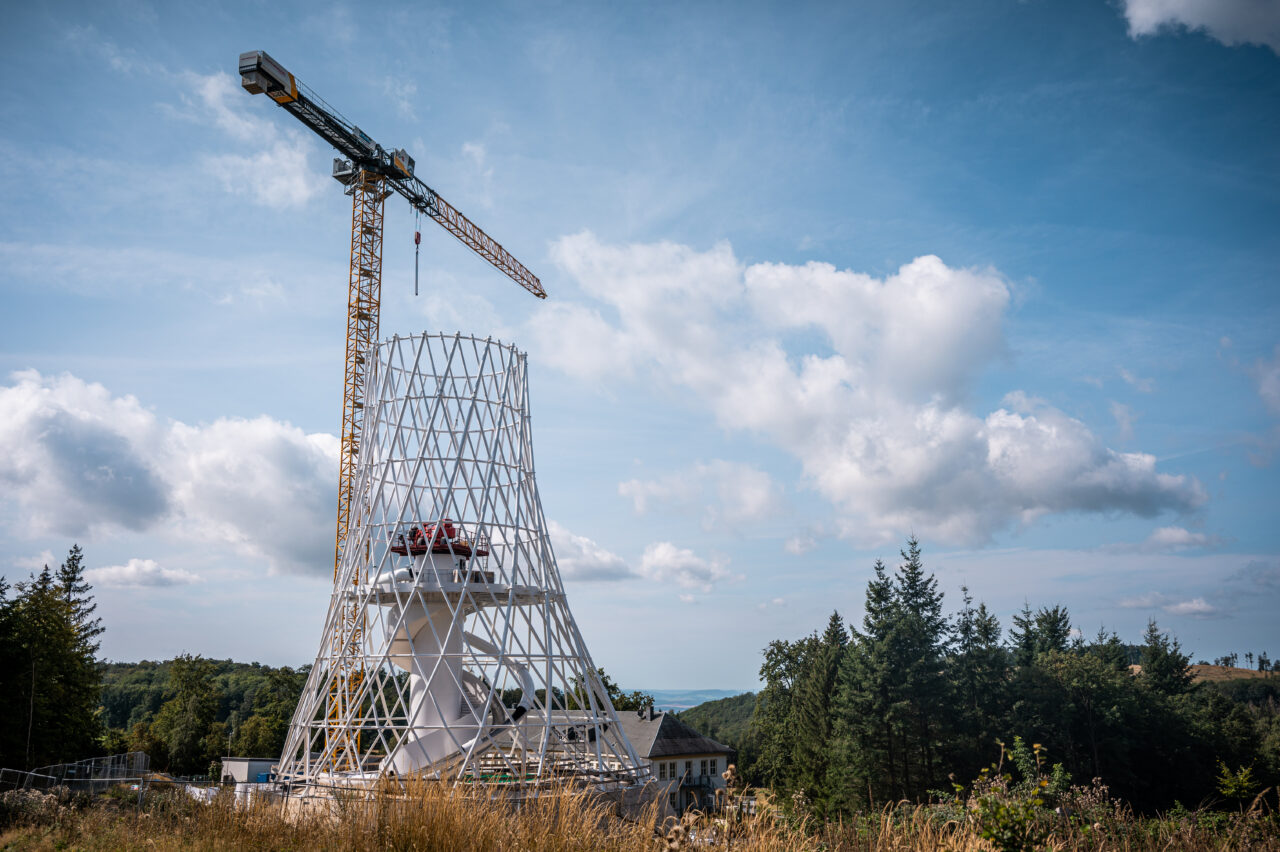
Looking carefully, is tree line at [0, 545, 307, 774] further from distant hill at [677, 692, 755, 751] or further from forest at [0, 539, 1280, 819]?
distant hill at [677, 692, 755, 751]

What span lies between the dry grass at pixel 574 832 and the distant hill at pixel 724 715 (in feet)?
261

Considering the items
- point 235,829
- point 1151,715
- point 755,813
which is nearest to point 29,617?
point 235,829

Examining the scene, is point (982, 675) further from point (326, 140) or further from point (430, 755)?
point (326, 140)

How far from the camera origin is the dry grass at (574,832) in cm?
479

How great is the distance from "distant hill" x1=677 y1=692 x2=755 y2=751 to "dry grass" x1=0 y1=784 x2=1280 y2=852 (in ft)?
261

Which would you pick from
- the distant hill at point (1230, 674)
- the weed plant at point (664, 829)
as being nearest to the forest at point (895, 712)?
the weed plant at point (664, 829)

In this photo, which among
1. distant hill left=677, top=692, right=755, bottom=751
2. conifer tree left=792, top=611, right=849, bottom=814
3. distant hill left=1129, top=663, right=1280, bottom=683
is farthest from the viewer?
distant hill left=1129, top=663, right=1280, bottom=683

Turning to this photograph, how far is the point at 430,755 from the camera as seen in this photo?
56.7 feet

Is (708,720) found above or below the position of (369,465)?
below

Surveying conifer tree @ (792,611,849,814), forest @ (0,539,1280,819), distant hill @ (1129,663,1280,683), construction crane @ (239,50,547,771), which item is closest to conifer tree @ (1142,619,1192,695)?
forest @ (0,539,1280,819)

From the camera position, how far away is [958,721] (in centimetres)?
3400

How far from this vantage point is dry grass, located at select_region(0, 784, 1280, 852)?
15.7 feet

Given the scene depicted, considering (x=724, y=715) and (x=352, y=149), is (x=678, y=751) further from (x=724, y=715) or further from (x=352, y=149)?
(x=724, y=715)

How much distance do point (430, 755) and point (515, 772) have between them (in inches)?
78.2
